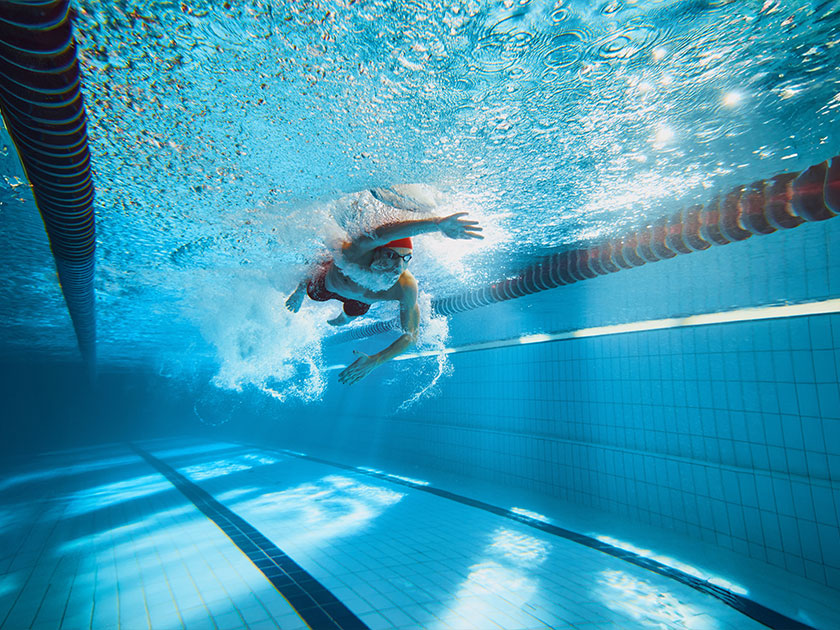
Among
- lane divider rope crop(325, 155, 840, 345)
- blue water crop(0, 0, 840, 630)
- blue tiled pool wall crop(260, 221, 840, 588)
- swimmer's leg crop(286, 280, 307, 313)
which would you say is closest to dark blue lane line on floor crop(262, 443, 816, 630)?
blue water crop(0, 0, 840, 630)

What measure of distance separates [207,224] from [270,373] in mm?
16580

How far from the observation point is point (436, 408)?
34.7 feet

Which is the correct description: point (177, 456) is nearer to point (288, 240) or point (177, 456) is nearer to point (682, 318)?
point (288, 240)

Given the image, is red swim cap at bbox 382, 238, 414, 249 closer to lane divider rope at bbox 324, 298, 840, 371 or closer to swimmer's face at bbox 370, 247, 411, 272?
swimmer's face at bbox 370, 247, 411, 272

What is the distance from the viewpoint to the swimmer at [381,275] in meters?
2.88

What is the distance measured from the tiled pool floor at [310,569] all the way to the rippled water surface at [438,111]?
3647 millimetres

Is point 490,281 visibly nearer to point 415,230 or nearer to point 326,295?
point 326,295

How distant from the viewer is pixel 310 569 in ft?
13.2

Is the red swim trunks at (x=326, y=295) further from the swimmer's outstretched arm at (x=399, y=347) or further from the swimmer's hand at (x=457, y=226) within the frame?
the swimmer's hand at (x=457, y=226)

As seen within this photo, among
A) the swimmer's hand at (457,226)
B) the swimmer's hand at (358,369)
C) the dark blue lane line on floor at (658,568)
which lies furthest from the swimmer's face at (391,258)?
the dark blue lane line on floor at (658,568)

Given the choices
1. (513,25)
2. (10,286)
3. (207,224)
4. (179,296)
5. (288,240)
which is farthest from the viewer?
(179,296)

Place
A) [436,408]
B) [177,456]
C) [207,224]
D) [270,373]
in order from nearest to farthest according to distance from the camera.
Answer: [207,224] → [436,408] → [177,456] → [270,373]

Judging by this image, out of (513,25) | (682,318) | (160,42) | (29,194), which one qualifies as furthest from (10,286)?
(682,318)

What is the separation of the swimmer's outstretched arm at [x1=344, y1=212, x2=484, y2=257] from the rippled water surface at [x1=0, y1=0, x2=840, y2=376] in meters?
0.46
